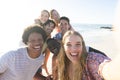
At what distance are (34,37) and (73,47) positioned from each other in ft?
1.90

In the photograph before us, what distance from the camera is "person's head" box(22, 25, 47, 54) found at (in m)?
3.32

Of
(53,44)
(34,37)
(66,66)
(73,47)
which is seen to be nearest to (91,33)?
(53,44)

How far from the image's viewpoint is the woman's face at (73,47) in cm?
304

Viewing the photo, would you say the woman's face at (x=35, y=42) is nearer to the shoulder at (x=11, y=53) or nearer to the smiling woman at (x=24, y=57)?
the smiling woman at (x=24, y=57)

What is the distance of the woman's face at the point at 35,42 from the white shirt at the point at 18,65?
147 millimetres

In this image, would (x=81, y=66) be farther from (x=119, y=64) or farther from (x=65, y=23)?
(x=65, y=23)

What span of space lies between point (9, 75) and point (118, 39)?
116 inches

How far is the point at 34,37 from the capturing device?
3.35 m

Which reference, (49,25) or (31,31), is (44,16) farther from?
(31,31)

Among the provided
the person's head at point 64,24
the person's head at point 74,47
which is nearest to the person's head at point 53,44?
the person's head at point 64,24

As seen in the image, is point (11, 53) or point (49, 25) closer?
point (11, 53)

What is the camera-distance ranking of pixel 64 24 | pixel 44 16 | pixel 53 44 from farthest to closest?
pixel 44 16 → pixel 64 24 → pixel 53 44

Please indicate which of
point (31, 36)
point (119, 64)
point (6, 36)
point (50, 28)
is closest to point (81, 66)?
point (31, 36)

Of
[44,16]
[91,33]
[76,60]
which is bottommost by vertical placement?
[91,33]
